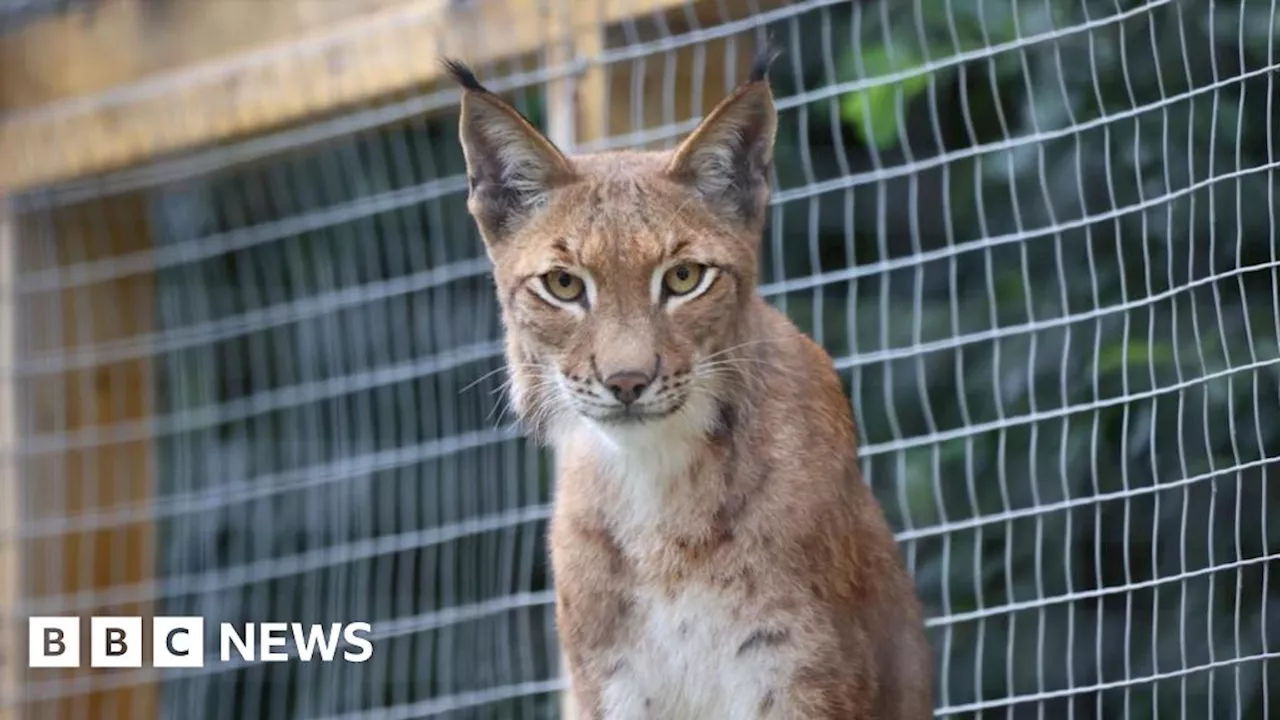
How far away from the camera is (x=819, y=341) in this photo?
16.9 feet

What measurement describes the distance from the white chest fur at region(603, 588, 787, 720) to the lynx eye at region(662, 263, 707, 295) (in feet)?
1.83

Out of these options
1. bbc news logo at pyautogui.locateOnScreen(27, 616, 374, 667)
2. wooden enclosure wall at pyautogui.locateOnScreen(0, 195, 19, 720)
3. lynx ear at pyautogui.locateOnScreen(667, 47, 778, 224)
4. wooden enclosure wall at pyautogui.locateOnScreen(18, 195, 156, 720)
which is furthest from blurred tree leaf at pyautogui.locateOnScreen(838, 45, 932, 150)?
wooden enclosure wall at pyautogui.locateOnScreen(0, 195, 19, 720)

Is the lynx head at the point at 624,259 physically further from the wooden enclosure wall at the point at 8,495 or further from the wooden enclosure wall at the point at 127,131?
the wooden enclosure wall at the point at 8,495

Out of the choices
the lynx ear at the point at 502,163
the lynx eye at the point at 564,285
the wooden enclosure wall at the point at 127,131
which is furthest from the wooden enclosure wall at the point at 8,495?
the lynx eye at the point at 564,285

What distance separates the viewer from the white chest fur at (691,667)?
157 inches

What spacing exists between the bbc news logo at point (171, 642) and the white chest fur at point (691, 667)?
1.82m

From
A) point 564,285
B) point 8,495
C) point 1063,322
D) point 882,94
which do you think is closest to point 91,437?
point 8,495

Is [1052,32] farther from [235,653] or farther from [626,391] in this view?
[235,653]

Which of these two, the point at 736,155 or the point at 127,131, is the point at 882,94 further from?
the point at 127,131

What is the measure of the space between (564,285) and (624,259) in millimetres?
129

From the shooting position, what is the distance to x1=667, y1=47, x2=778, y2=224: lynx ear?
4031mm

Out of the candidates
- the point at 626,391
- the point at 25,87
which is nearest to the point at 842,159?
the point at 626,391

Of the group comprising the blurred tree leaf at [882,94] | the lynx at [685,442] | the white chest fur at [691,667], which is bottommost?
the white chest fur at [691,667]

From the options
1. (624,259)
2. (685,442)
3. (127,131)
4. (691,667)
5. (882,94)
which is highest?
(127,131)
